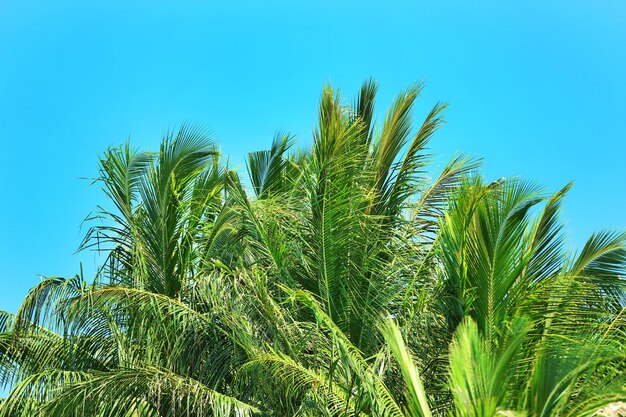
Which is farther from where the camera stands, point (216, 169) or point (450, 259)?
point (216, 169)

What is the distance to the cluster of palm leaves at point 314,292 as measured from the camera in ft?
28.8

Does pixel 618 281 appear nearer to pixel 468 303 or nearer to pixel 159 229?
pixel 468 303

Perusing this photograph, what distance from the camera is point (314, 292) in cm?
1023

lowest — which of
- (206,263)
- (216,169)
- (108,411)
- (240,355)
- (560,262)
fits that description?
(108,411)

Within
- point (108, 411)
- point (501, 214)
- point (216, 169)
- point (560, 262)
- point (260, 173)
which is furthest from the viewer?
point (260, 173)

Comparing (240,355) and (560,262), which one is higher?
(560,262)

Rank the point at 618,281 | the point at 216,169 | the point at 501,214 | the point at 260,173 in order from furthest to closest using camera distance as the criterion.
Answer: the point at 260,173 → the point at 216,169 → the point at 618,281 → the point at 501,214

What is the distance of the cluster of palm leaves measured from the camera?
8.77 m

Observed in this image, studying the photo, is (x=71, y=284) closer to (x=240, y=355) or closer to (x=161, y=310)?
(x=161, y=310)

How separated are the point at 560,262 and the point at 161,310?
5077 mm

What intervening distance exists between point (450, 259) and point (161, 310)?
371 cm

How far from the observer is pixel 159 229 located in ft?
36.3

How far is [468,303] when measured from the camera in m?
8.88

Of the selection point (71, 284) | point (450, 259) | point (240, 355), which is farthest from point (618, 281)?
point (71, 284)
